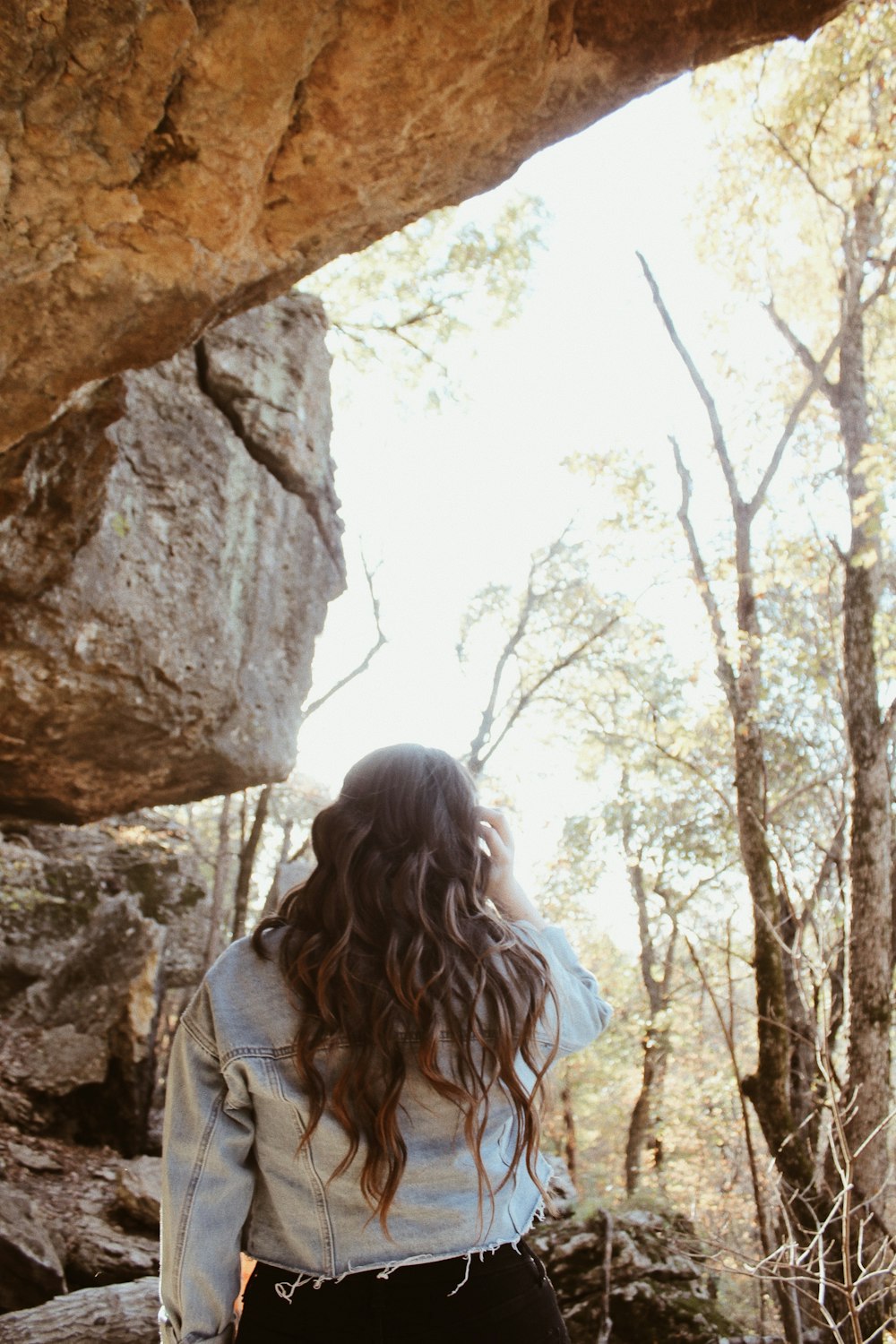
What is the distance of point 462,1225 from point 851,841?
4477 millimetres

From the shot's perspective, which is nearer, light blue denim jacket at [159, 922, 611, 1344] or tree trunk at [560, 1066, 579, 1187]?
light blue denim jacket at [159, 922, 611, 1344]

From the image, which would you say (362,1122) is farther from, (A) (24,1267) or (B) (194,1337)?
(A) (24,1267)

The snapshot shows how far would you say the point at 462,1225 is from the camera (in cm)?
167

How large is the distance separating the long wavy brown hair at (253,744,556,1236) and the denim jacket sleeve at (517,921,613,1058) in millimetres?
50

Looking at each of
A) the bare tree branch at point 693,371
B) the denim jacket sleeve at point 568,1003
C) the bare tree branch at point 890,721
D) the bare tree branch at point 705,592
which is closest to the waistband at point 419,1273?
the denim jacket sleeve at point 568,1003

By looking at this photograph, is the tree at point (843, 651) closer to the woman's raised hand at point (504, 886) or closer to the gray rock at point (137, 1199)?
the woman's raised hand at point (504, 886)

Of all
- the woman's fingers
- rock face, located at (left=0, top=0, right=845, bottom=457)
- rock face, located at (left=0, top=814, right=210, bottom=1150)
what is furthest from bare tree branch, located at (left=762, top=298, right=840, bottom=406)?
rock face, located at (left=0, top=814, right=210, bottom=1150)

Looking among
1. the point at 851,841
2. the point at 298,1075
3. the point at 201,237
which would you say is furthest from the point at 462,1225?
the point at 851,841

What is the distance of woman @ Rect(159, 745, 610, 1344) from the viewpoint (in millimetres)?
1598

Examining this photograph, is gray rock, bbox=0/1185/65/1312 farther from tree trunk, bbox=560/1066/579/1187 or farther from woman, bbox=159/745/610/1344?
tree trunk, bbox=560/1066/579/1187

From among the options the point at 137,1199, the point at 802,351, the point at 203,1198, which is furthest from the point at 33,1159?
the point at 802,351

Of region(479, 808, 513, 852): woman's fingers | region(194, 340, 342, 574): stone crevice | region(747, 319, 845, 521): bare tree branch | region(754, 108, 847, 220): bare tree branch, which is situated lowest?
region(479, 808, 513, 852): woman's fingers

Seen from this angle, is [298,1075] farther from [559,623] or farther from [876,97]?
[559,623]

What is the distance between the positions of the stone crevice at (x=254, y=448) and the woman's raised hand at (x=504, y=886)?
3.52 metres
